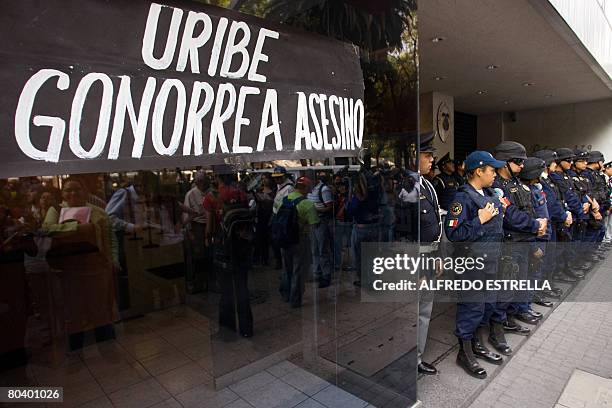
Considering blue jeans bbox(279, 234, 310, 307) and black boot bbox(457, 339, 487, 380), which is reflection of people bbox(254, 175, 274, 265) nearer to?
blue jeans bbox(279, 234, 310, 307)

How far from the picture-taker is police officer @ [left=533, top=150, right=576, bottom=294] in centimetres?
459

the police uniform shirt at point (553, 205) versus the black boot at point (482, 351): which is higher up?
the police uniform shirt at point (553, 205)

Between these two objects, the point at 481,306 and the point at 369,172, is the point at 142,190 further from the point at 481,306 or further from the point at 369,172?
the point at 481,306

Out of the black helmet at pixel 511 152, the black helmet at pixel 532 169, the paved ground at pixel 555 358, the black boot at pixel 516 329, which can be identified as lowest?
the paved ground at pixel 555 358

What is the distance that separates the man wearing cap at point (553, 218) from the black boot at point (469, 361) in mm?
2047

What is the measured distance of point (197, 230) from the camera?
15.6 ft

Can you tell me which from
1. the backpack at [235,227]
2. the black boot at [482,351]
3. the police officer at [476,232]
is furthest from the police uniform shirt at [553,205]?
the backpack at [235,227]

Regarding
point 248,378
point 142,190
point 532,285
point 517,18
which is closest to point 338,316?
point 248,378

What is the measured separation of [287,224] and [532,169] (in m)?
2.74

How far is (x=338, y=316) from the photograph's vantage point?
3.48 meters

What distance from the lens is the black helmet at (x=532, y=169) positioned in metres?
3.96

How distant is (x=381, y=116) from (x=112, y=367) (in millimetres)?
3182

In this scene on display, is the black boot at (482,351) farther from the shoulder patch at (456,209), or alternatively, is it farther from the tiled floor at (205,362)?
the shoulder patch at (456,209)

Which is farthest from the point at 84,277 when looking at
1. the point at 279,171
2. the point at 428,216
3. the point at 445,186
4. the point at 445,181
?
the point at 445,181
